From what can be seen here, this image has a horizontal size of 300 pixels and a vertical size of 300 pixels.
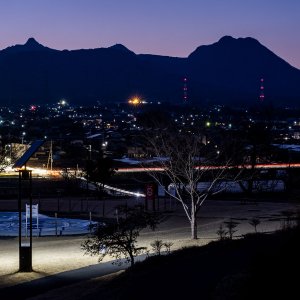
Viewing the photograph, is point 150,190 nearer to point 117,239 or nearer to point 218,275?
point 117,239

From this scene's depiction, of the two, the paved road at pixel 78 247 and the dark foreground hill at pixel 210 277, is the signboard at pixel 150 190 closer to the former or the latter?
the paved road at pixel 78 247

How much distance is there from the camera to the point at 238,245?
1814 cm

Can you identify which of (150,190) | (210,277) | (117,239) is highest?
(150,190)

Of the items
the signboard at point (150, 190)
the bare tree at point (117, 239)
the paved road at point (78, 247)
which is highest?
the signboard at point (150, 190)

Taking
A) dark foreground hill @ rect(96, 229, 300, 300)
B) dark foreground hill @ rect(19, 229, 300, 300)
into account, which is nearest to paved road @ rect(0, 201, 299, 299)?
dark foreground hill @ rect(19, 229, 300, 300)

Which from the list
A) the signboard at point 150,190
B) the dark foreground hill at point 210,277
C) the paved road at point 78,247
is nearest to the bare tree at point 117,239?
the paved road at point 78,247

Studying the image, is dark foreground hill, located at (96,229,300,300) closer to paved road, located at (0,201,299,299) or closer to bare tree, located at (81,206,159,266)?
bare tree, located at (81,206,159,266)

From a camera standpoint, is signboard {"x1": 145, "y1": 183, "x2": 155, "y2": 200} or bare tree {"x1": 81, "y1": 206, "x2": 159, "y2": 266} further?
signboard {"x1": 145, "y1": 183, "x2": 155, "y2": 200}

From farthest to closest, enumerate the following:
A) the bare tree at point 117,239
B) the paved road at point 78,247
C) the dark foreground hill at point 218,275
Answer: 1. the bare tree at point 117,239
2. the paved road at point 78,247
3. the dark foreground hill at point 218,275

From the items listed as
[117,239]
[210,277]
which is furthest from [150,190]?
[210,277]

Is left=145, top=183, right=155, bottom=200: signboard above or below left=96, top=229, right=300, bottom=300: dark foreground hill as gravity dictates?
→ above

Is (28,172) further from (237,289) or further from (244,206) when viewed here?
(244,206)

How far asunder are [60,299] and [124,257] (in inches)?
228

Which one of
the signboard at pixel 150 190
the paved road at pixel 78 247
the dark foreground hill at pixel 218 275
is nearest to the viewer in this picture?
the dark foreground hill at pixel 218 275
